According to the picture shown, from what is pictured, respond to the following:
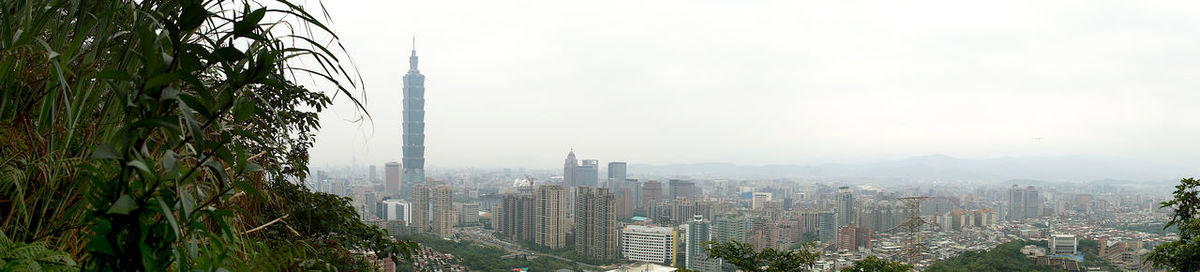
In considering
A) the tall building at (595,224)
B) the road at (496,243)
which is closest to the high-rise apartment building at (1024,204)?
the tall building at (595,224)

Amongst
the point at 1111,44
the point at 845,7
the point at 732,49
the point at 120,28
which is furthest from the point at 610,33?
the point at 120,28

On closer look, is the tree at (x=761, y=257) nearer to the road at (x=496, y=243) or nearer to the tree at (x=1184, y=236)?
the tree at (x=1184, y=236)

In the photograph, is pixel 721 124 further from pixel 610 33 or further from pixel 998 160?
pixel 998 160

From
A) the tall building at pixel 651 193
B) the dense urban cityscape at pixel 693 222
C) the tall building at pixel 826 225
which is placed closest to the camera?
the dense urban cityscape at pixel 693 222

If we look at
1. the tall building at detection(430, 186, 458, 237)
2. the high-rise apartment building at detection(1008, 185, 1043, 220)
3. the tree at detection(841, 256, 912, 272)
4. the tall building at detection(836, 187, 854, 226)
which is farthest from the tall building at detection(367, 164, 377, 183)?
the high-rise apartment building at detection(1008, 185, 1043, 220)

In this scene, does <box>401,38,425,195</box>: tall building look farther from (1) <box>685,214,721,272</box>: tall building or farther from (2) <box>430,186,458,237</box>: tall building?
(1) <box>685,214,721,272</box>: tall building
